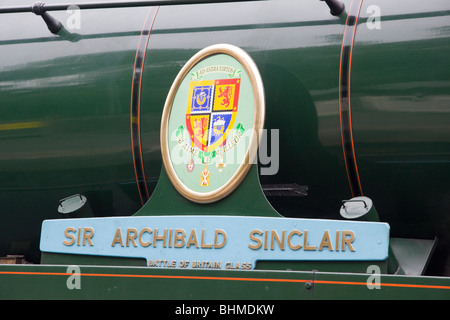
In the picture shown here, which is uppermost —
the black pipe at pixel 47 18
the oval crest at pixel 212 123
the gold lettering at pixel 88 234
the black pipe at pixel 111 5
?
the black pipe at pixel 47 18

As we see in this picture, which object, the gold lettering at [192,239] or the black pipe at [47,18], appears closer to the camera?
the gold lettering at [192,239]

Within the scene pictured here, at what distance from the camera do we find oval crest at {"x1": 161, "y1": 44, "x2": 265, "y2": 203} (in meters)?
3.82

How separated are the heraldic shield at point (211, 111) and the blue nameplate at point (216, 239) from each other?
1.34 feet

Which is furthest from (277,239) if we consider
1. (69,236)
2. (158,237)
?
(69,236)

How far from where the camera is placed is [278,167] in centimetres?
408


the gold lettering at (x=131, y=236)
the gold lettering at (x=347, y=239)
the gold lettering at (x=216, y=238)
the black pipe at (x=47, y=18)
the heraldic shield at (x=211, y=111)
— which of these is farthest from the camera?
the black pipe at (x=47, y=18)

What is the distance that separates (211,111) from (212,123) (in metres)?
0.07

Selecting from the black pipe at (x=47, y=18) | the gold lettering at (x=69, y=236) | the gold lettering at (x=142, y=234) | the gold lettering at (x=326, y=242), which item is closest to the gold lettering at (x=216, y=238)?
the gold lettering at (x=142, y=234)

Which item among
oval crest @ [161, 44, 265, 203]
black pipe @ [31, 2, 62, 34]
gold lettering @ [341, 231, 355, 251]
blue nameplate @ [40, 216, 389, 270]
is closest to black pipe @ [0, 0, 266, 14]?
black pipe @ [31, 2, 62, 34]

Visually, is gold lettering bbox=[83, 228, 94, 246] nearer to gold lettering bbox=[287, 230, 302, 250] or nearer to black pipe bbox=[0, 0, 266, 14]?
gold lettering bbox=[287, 230, 302, 250]

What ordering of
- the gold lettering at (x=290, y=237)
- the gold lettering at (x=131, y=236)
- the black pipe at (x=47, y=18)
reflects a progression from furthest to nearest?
the black pipe at (x=47, y=18), the gold lettering at (x=131, y=236), the gold lettering at (x=290, y=237)

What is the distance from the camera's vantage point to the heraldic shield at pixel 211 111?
12.8 ft

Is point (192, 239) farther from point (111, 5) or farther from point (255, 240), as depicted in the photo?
point (111, 5)

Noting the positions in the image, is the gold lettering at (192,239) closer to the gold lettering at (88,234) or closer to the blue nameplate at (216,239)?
the blue nameplate at (216,239)
